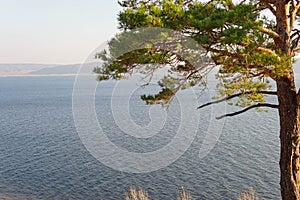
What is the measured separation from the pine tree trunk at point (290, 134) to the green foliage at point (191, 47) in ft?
1.82

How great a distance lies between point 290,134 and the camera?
659cm

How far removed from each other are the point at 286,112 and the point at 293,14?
6.60 ft

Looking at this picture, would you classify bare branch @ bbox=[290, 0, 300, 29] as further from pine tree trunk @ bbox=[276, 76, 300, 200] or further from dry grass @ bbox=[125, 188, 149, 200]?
dry grass @ bbox=[125, 188, 149, 200]

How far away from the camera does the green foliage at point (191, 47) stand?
5508 millimetres

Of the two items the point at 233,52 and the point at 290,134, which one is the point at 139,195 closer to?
the point at 290,134

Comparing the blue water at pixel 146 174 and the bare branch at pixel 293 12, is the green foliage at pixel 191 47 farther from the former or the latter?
the blue water at pixel 146 174

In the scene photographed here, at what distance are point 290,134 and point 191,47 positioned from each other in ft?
8.97

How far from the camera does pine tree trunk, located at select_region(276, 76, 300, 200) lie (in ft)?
A: 21.6

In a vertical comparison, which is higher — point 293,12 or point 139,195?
point 293,12

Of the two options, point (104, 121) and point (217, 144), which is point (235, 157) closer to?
point (217, 144)

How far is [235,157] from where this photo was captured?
18.9 metres

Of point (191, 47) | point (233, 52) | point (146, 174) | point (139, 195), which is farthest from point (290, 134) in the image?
point (146, 174)

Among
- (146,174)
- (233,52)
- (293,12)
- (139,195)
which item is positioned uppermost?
(293,12)

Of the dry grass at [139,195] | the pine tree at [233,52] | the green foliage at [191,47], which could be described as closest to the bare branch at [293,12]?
the pine tree at [233,52]
